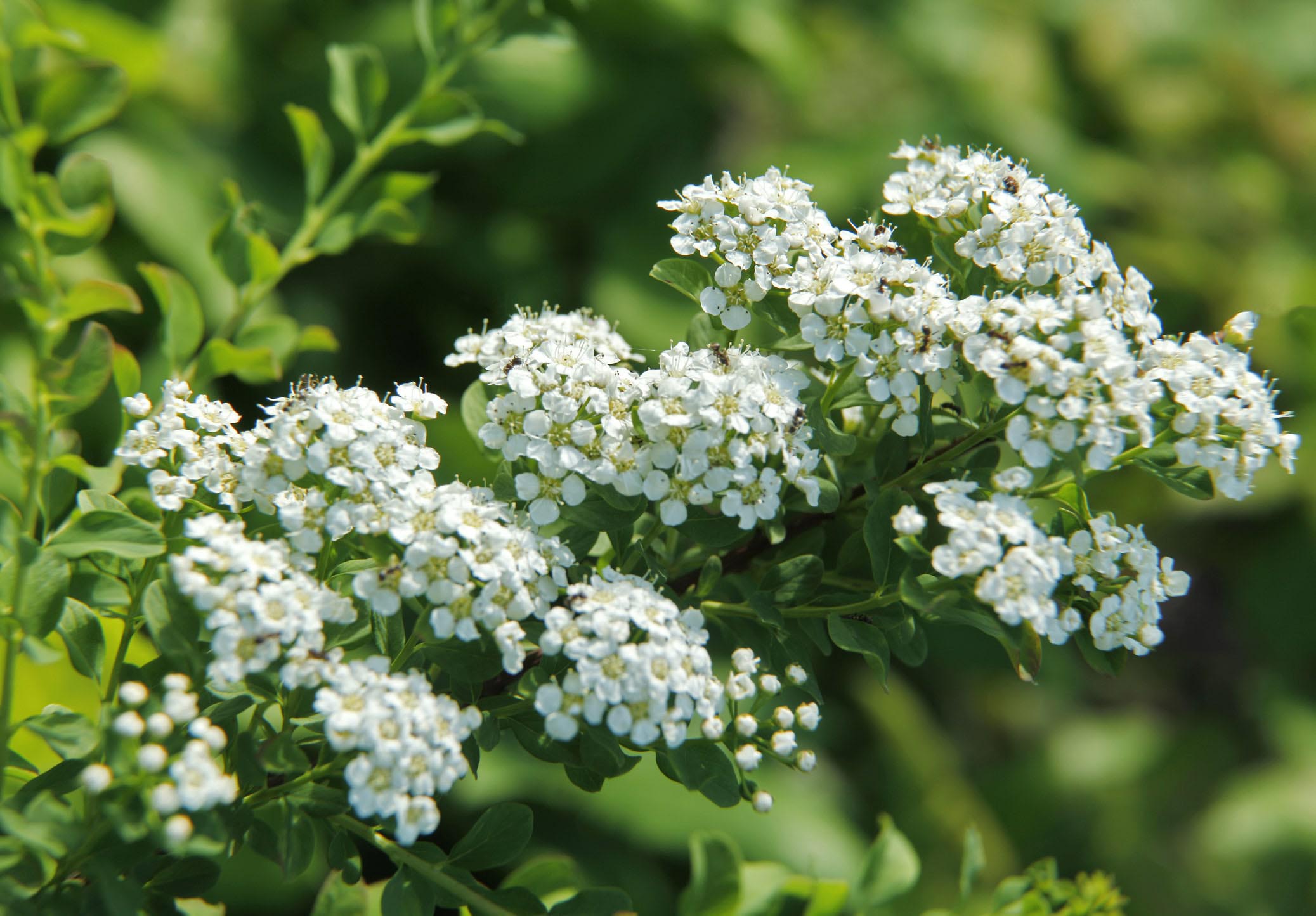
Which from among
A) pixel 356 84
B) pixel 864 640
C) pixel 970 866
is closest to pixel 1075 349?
pixel 864 640

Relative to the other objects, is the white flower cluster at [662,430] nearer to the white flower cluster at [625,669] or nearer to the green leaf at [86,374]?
the white flower cluster at [625,669]

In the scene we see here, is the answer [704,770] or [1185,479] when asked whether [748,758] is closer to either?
[704,770]

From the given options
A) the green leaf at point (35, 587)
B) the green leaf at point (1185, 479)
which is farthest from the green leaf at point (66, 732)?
the green leaf at point (1185, 479)

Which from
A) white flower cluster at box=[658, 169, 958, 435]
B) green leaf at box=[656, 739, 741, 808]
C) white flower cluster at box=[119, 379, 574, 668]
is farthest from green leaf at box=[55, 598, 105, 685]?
white flower cluster at box=[658, 169, 958, 435]

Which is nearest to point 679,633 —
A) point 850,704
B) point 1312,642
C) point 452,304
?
point 452,304

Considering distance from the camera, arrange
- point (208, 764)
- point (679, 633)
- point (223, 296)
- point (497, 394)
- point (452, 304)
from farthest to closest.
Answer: point (452, 304) < point (223, 296) < point (497, 394) < point (679, 633) < point (208, 764)

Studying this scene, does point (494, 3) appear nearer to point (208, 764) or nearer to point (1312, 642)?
point (208, 764)
